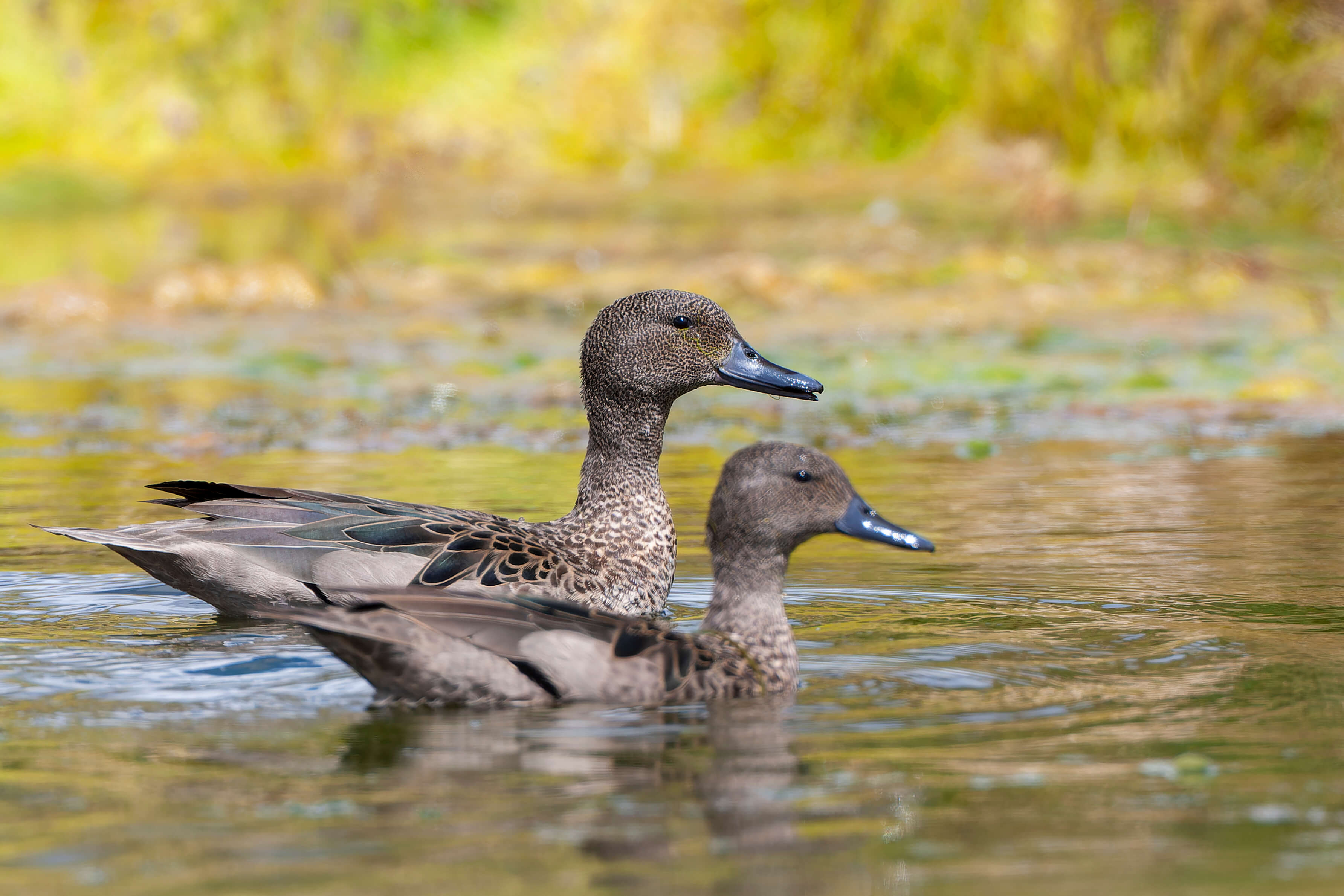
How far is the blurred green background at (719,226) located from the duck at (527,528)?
3446 millimetres

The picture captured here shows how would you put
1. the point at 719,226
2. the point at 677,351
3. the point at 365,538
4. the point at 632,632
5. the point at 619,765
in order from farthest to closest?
the point at 719,226 < the point at 677,351 < the point at 365,538 < the point at 632,632 < the point at 619,765

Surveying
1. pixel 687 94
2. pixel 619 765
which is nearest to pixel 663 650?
pixel 619 765

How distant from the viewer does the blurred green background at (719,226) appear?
442 inches

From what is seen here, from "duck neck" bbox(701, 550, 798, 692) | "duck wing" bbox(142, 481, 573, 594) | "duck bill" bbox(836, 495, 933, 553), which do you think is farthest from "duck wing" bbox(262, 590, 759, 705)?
"duck wing" bbox(142, 481, 573, 594)

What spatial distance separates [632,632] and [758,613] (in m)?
0.41

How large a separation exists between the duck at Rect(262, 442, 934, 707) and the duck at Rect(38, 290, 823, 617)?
1.44 feet

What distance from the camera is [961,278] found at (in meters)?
15.9

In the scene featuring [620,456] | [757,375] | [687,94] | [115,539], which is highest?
[687,94]

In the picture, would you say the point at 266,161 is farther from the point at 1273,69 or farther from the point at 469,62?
the point at 1273,69

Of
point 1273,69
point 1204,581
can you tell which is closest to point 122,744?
point 1204,581

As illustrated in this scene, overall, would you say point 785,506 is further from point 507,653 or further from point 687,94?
point 687,94

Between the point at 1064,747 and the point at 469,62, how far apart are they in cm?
2808

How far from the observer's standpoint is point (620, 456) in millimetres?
6535

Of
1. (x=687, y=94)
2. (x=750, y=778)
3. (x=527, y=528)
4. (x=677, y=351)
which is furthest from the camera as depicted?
(x=687, y=94)
